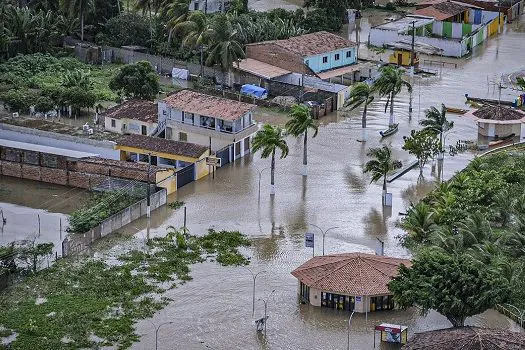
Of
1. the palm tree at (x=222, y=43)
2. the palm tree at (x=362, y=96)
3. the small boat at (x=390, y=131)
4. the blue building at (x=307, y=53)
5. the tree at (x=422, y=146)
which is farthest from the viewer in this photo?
the blue building at (x=307, y=53)

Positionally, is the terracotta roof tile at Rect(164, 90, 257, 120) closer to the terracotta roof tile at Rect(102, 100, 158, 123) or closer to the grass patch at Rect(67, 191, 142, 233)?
the terracotta roof tile at Rect(102, 100, 158, 123)

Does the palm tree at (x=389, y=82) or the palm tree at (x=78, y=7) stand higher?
the palm tree at (x=78, y=7)

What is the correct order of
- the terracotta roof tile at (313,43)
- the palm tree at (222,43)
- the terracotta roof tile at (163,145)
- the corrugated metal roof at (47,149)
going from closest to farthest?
the corrugated metal roof at (47,149)
the terracotta roof tile at (163,145)
the palm tree at (222,43)
the terracotta roof tile at (313,43)

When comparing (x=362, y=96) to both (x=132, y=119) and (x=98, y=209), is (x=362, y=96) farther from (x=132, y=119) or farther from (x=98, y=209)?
(x=98, y=209)

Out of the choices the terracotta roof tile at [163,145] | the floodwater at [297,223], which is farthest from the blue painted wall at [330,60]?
the terracotta roof tile at [163,145]

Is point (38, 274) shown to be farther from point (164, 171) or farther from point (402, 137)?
point (402, 137)

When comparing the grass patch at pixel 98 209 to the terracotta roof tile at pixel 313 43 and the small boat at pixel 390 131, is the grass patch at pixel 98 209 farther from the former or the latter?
the terracotta roof tile at pixel 313 43

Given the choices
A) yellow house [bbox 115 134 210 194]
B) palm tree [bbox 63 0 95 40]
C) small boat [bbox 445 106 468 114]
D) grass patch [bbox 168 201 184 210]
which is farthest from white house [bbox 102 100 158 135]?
small boat [bbox 445 106 468 114]

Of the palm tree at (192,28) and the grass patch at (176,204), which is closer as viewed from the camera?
the grass patch at (176,204)
